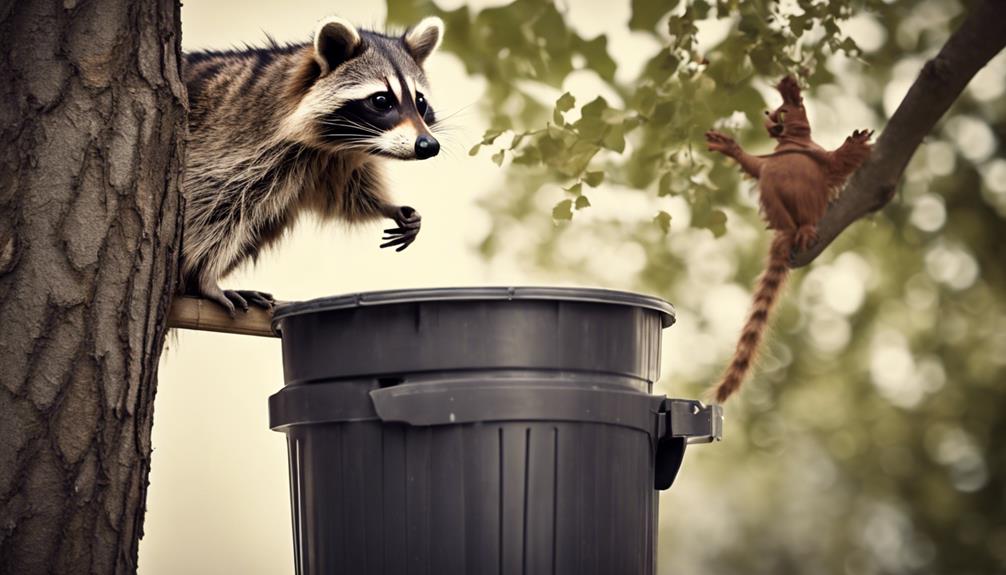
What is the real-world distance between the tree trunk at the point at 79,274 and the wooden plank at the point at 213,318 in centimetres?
30

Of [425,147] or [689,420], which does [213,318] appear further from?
[689,420]

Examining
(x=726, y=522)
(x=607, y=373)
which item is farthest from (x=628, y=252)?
(x=726, y=522)

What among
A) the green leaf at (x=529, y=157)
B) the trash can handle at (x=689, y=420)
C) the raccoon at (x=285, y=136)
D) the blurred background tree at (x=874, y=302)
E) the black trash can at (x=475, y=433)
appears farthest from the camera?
the blurred background tree at (x=874, y=302)

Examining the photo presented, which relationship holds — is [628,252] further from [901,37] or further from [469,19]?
[469,19]

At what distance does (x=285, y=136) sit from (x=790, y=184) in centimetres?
116

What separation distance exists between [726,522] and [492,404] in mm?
10146

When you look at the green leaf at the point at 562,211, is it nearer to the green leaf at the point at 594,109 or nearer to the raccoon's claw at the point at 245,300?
the green leaf at the point at 594,109

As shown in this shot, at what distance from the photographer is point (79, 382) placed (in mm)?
1872

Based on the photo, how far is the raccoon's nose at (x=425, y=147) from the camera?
8.18ft

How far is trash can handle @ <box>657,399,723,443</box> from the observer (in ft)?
6.36

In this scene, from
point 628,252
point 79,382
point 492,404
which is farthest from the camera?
point 628,252

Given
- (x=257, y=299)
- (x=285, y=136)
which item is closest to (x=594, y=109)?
(x=285, y=136)

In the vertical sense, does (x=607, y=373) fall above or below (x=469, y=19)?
below

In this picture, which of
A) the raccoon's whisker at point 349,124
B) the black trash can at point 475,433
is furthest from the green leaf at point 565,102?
the black trash can at point 475,433
